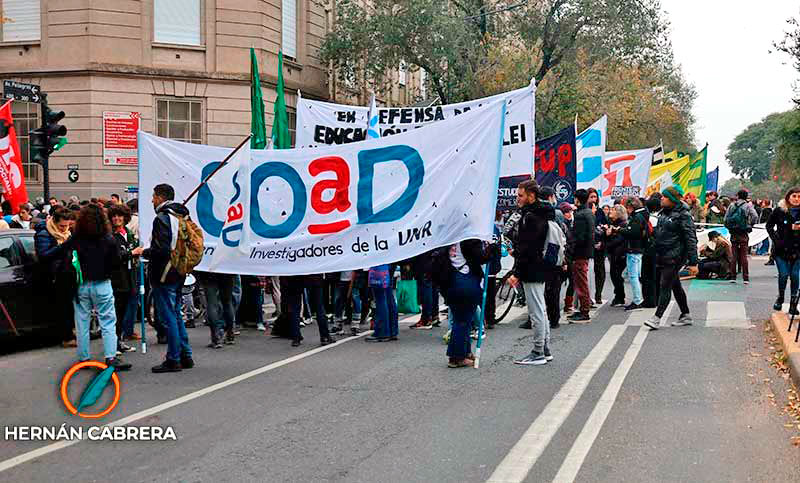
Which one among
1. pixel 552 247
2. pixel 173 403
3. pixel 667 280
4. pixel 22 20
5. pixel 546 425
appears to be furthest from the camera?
pixel 22 20

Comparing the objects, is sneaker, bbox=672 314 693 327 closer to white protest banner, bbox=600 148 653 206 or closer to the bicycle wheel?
the bicycle wheel

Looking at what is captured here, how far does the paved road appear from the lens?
5836 millimetres

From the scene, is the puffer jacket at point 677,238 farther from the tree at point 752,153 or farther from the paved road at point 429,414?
the tree at point 752,153

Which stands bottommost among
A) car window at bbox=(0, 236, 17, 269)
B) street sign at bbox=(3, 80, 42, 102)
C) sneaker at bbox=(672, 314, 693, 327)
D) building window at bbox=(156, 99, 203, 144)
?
sneaker at bbox=(672, 314, 693, 327)

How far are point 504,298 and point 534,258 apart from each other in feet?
20.2

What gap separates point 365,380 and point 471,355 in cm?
136

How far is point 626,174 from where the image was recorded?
22516 mm

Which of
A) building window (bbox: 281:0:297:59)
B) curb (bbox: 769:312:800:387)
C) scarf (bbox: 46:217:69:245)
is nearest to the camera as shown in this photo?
curb (bbox: 769:312:800:387)

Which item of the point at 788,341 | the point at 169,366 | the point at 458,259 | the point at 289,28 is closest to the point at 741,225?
the point at 788,341

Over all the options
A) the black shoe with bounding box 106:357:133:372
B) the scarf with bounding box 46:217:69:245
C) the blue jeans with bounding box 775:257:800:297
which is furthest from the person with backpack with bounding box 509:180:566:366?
the scarf with bounding box 46:217:69:245

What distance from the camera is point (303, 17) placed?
1185 inches

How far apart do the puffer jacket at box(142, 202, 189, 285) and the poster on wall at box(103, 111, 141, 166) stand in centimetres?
1763

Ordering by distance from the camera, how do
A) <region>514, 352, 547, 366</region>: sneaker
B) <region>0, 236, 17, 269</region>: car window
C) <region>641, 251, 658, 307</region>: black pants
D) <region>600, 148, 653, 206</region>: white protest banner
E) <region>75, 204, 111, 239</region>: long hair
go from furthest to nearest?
<region>600, 148, 653, 206</region>: white protest banner < <region>641, 251, 658, 307</region>: black pants < <region>0, 236, 17, 269</region>: car window < <region>514, 352, 547, 366</region>: sneaker < <region>75, 204, 111, 239</region>: long hair

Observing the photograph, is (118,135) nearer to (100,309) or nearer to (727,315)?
(100,309)
